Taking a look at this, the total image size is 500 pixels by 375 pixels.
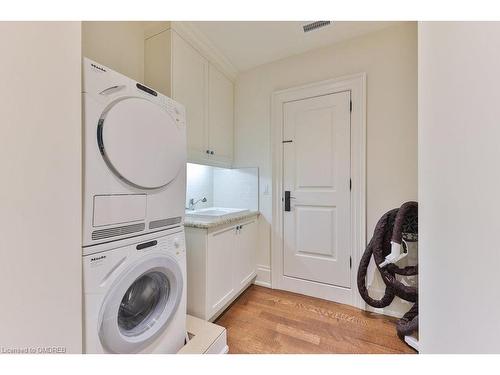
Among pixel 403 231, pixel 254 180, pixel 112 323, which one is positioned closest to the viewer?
pixel 112 323

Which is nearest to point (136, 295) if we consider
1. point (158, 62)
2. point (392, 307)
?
point (158, 62)

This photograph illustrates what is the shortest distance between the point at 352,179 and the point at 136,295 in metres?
1.86

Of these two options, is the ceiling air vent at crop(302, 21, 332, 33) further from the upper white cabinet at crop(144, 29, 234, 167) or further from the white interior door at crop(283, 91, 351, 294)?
the upper white cabinet at crop(144, 29, 234, 167)

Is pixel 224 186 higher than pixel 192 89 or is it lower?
lower

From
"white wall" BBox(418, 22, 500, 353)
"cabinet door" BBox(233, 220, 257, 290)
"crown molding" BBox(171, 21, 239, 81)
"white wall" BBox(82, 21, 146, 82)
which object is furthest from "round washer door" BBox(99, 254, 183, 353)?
"crown molding" BBox(171, 21, 239, 81)

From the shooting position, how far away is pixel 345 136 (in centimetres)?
181

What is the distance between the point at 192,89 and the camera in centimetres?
172

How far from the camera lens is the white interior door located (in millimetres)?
1818

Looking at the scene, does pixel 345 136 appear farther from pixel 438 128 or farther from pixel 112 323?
pixel 112 323

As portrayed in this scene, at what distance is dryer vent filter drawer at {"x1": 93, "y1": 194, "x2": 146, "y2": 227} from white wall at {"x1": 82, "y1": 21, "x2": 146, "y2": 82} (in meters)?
1.19

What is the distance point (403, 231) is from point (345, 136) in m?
0.93

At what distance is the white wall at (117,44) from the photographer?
1.37 meters

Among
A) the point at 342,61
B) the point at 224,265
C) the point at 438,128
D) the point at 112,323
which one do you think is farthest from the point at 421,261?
the point at 342,61

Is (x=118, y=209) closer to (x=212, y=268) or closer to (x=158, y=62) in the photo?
(x=212, y=268)
